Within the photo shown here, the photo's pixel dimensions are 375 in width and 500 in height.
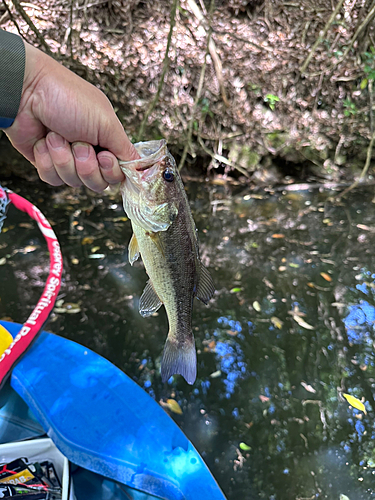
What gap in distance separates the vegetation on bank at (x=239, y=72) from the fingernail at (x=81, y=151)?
434 cm

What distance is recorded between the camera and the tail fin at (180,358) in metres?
1.46

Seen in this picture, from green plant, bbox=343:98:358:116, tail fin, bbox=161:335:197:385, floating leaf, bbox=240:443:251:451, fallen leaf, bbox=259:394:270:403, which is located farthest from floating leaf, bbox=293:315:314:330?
green plant, bbox=343:98:358:116

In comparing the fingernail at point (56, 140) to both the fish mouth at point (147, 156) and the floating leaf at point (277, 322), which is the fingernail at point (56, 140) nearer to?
the fish mouth at point (147, 156)

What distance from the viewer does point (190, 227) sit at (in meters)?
1.36

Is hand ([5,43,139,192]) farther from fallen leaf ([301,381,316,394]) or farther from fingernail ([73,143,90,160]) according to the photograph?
fallen leaf ([301,381,316,394])

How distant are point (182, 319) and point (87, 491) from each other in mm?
1124

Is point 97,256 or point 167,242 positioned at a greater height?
point 167,242

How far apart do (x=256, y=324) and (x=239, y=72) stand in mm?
4256

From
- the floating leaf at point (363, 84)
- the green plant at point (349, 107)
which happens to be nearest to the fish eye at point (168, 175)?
the green plant at point (349, 107)

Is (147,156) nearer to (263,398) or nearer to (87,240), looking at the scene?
(263,398)

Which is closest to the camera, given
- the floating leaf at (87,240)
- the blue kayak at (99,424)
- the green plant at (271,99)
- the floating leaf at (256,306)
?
the blue kayak at (99,424)

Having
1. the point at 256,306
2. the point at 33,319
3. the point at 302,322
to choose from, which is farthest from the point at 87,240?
the point at 33,319

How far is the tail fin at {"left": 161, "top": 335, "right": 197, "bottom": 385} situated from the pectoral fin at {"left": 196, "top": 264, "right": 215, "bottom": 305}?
0.17 meters

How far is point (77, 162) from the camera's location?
1.36m
